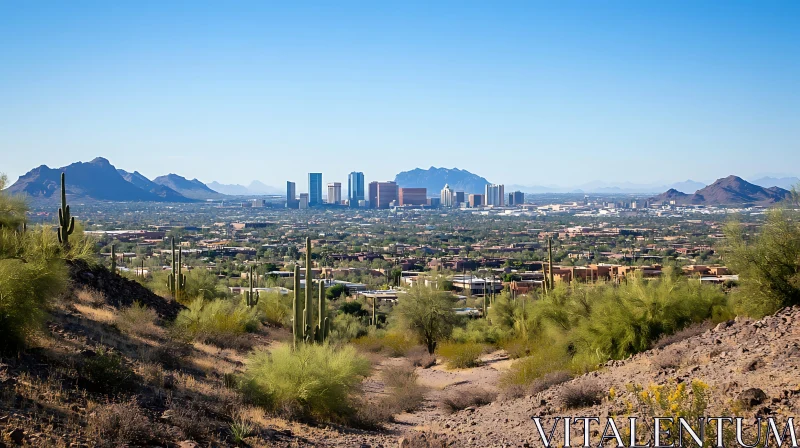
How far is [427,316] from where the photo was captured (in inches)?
1235

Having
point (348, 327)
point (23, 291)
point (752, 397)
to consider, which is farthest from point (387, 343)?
point (752, 397)

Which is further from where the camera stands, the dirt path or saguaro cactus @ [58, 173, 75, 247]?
saguaro cactus @ [58, 173, 75, 247]

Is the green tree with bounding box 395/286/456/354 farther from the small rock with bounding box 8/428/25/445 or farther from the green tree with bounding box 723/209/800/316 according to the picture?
the small rock with bounding box 8/428/25/445

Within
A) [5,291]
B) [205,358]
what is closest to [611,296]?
[205,358]

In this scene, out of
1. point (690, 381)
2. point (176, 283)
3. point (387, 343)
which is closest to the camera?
point (690, 381)

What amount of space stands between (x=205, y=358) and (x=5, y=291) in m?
7.84

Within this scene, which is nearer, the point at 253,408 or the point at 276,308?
the point at 253,408

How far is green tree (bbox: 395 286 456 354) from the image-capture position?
31.4 metres

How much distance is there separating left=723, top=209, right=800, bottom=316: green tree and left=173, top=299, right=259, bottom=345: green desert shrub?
14069 millimetres

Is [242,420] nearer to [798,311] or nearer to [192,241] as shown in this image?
[798,311]

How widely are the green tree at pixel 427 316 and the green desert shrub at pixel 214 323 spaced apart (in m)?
6.38

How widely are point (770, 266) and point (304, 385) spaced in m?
10.3

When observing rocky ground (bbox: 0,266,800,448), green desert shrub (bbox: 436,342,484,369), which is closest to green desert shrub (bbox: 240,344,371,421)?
rocky ground (bbox: 0,266,800,448)

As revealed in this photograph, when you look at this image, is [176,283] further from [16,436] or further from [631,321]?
[16,436]
